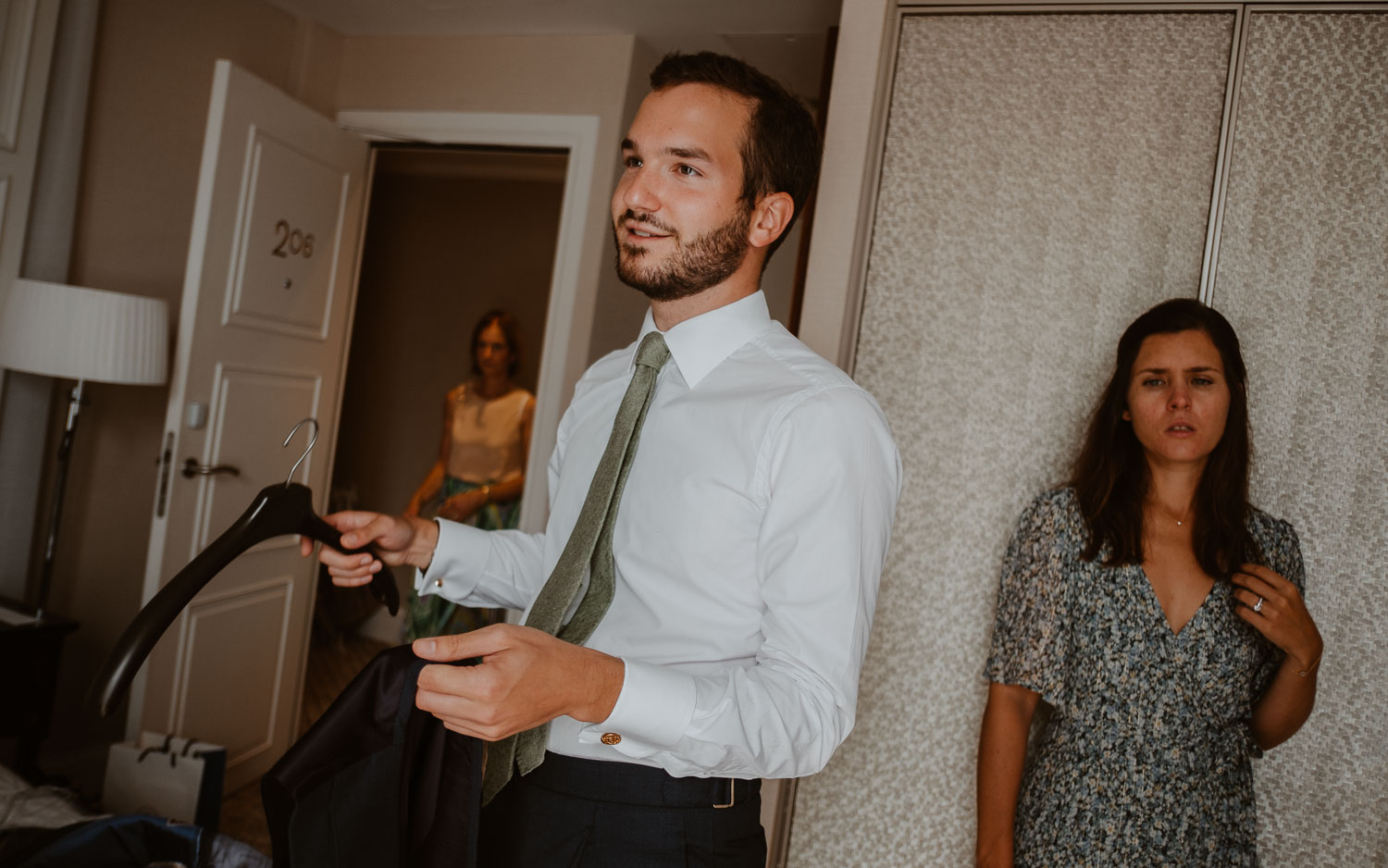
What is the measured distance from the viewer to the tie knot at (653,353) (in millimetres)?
1178

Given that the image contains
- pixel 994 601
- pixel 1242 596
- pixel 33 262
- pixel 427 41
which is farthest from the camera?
pixel 427 41

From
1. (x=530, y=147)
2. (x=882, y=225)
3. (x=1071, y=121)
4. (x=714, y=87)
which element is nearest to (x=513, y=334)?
(x=530, y=147)

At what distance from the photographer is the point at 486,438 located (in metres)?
4.05

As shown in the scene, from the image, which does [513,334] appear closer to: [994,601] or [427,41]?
[427,41]

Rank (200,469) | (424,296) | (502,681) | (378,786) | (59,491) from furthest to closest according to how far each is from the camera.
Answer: (424,296) < (200,469) < (59,491) < (378,786) < (502,681)

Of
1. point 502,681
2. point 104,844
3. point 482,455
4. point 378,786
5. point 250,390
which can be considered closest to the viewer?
point 502,681

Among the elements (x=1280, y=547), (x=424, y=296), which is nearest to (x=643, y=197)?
(x=1280, y=547)

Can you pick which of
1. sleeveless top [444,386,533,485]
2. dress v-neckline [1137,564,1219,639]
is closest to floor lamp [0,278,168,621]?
sleeveless top [444,386,533,485]

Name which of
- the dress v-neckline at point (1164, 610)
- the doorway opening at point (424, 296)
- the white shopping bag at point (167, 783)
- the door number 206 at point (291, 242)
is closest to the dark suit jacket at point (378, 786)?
the dress v-neckline at point (1164, 610)

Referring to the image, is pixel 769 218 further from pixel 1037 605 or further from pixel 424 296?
pixel 424 296

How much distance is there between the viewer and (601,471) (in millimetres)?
1132

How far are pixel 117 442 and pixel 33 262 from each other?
2.15 feet

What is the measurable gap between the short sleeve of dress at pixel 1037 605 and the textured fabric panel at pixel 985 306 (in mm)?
155

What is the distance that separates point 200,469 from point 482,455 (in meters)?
1.41
